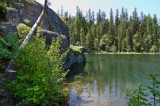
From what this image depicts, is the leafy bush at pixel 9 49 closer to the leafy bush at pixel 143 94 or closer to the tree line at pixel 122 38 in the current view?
the leafy bush at pixel 143 94

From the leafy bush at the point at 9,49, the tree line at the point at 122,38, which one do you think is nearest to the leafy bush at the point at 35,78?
the leafy bush at the point at 9,49

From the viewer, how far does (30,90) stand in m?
5.73

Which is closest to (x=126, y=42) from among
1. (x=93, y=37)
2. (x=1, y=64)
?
(x=93, y=37)

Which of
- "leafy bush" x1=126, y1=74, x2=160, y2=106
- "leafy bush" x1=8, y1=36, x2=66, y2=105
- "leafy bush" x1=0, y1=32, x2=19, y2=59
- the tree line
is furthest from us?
the tree line

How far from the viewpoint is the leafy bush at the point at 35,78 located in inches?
221

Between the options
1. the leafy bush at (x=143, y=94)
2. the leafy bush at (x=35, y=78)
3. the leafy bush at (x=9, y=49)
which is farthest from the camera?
the leafy bush at (x=9, y=49)

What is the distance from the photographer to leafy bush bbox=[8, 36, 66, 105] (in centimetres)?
561

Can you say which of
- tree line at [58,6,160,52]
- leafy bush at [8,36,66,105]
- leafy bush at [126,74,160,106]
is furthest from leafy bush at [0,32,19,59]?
tree line at [58,6,160,52]

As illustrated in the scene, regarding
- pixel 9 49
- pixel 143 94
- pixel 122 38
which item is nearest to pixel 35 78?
pixel 9 49

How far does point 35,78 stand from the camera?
594 cm

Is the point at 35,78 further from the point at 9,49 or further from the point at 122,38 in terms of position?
the point at 122,38

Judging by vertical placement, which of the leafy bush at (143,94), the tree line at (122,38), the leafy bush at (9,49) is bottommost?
the leafy bush at (143,94)

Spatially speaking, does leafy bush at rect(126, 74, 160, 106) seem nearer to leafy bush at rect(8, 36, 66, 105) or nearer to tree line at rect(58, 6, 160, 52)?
leafy bush at rect(8, 36, 66, 105)

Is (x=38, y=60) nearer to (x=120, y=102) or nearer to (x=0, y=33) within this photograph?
(x=0, y=33)
